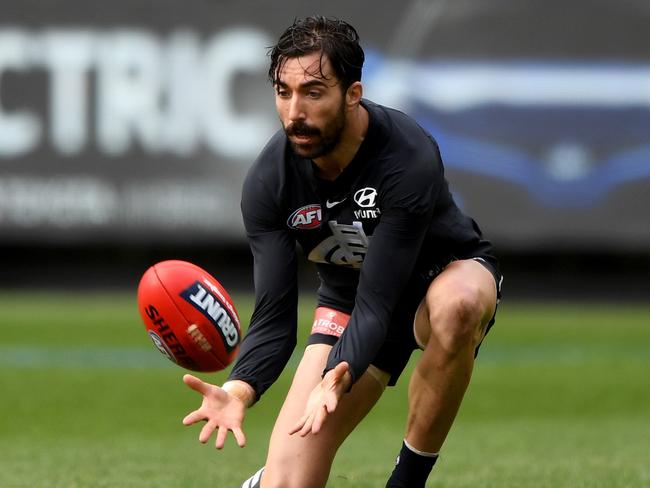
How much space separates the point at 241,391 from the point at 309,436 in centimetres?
58

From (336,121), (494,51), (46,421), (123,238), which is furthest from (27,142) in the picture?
(336,121)

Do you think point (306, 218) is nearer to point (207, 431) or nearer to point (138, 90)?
point (207, 431)

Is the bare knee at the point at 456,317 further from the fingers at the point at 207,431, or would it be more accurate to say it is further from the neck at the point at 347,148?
the fingers at the point at 207,431

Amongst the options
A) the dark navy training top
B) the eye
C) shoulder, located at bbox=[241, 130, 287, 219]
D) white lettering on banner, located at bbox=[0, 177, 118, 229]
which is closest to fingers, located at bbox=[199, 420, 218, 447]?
the dark navy training top

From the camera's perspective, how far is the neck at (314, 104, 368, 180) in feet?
17.6

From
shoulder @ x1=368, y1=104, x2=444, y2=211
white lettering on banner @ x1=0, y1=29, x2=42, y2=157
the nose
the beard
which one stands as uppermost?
the nose

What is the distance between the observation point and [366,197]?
5.42 m

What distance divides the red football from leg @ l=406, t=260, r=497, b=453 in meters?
0.82

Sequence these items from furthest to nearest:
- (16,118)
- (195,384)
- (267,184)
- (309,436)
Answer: (16,118), (309,436), (267,184), (195,384)

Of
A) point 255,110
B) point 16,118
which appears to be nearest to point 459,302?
point 255,110

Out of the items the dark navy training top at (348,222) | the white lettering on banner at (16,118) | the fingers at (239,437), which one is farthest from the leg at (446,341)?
the white lettering on banner at (16,118)

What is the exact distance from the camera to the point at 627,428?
32.6 ft

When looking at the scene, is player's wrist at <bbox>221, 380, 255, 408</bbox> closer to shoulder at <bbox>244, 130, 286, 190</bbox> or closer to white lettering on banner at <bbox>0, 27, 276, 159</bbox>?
shoulder at <bbox>244, 130, 286, 190</bbox>

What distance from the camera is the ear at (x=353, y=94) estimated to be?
17.1ft
